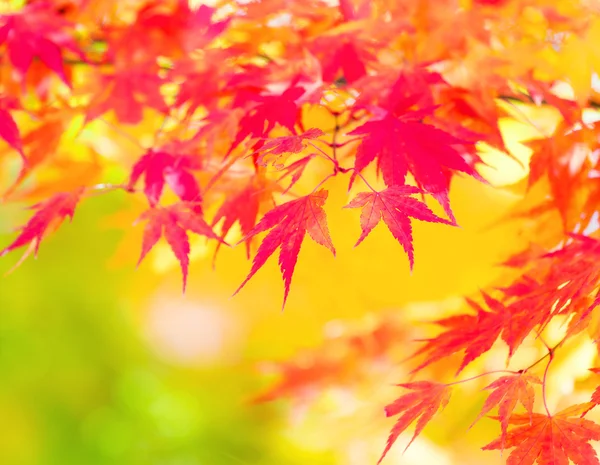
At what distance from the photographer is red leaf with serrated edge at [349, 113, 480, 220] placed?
2.09ft

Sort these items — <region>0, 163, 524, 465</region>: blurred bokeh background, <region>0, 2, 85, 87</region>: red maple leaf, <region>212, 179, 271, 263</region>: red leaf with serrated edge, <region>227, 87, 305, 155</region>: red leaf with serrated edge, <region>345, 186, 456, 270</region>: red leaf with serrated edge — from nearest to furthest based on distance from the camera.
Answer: <region>345, 186, 456, 270</region>: red leaf with serrated edge → <region>227, 87, 305, 155</region>: red leaf with serrated edge → <region>212, 179, 271, 263</region>: red leaf with serrated edge → <region>0, 2, 85, 87</region>: red maple leaf → <region>0, 163, 524, 465</region>: blurred bokeh background

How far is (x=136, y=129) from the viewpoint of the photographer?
4.90 ft

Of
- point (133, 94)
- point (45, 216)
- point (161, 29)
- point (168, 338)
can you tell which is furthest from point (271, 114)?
point (168, 338)

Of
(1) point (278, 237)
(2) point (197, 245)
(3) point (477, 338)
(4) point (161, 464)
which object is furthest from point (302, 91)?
(4) point (161, 464)

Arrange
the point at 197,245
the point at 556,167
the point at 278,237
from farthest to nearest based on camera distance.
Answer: the point at 197,245 < the point at 556,167 < the point at 278,237

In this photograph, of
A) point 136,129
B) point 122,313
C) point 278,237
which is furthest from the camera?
point 122,313

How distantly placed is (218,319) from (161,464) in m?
0.66

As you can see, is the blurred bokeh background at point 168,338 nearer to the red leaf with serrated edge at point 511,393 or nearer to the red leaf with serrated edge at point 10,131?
the red leaf with serrated edge at point 10,131

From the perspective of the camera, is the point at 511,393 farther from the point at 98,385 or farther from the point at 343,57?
the point at 98,385

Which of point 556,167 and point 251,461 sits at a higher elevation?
point 556,167

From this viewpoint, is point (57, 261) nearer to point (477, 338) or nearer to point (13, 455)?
point (13, 455)

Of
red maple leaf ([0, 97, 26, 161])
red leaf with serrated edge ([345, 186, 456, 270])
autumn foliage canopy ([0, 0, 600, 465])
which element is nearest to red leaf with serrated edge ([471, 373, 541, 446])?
autumn foliage canopy ([0, 0, 600, 465])

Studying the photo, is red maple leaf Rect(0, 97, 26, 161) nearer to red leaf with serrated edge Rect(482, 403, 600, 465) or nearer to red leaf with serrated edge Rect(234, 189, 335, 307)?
red leaf with serrated edge Rect(234, 189, 335, 307)

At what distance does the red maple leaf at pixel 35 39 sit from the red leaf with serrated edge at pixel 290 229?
0.52 meters
